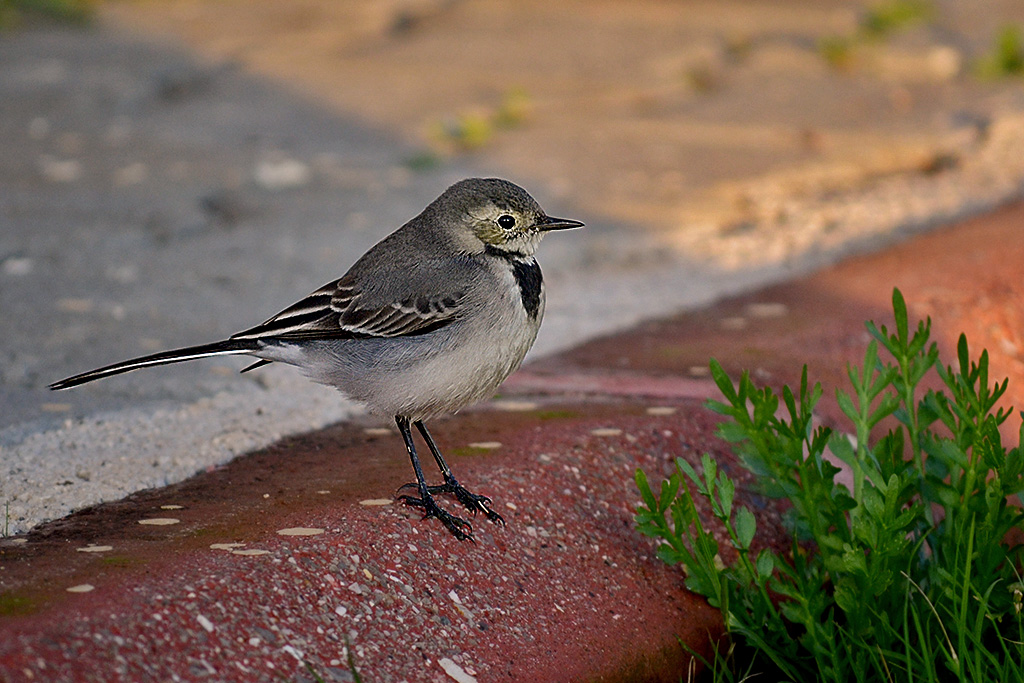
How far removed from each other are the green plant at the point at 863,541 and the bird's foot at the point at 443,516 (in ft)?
1.24

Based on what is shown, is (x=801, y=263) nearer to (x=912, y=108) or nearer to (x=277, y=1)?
(x=912, y=108)

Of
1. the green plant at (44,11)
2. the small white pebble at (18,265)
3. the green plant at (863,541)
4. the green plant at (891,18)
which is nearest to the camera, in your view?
the green plant at (863,541)

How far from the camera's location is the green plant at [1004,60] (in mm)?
7152

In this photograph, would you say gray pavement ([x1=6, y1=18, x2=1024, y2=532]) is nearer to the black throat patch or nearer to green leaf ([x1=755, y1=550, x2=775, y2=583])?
the black throat patch

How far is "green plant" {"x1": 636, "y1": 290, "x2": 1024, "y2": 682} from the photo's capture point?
2.50 m

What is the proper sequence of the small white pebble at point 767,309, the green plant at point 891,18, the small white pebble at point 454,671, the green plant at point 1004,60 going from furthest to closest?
1. the green plant at point 891,18
2. the green plant at point 1004,60
3. the small white pebble at point 767,309
4. the small white pebble at point 454,671

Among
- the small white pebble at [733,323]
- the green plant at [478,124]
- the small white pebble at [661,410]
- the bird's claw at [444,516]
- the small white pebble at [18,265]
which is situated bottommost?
the bird's claw at [444,516]

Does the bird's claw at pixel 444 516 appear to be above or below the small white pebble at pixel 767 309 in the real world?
below

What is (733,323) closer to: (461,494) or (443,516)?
(461,494)

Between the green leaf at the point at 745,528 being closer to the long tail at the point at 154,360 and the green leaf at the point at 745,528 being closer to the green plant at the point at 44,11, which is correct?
the long tail at the point at 154,360

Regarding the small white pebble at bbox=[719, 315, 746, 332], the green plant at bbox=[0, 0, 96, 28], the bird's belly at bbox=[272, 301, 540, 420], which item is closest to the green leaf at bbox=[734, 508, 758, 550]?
the bird's belly at bbox=[272, 301, 540, 420]

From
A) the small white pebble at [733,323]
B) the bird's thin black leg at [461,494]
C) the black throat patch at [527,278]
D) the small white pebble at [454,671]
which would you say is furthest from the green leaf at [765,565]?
the small white pebble at [733,323]

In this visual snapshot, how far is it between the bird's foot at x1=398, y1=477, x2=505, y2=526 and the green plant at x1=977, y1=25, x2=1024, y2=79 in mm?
5634

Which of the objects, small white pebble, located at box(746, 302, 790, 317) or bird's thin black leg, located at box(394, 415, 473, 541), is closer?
bird's thin black leg, located at box(394, 415, 473, 541)
